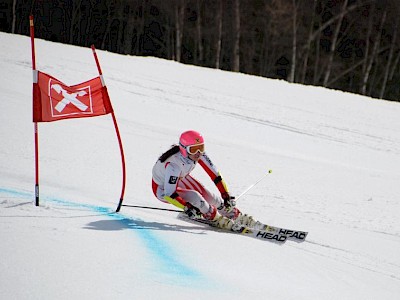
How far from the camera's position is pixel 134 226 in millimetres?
4801

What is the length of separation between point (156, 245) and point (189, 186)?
1474 mm

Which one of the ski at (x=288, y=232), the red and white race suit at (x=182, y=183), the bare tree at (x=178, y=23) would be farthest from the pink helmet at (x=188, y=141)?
the bare tree at (x=178, y=23)

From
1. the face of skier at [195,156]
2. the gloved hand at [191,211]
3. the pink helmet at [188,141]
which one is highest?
the pink helmet at [188,141]

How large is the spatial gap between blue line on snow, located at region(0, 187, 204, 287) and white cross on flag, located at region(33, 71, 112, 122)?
2.97 ft

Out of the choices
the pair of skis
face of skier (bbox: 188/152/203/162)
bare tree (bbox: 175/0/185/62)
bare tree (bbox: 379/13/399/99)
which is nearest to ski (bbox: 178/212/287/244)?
the pair of skis

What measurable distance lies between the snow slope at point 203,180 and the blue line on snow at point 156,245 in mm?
17

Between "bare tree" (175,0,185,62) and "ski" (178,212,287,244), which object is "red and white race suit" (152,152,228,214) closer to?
"ski" (178,212,287,244)

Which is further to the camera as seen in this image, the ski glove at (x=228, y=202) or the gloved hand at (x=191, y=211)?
the ski glove at (x=228, y=202)

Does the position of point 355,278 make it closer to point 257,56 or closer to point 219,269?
point 219,269

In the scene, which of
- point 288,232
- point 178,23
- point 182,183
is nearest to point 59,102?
point 182,183

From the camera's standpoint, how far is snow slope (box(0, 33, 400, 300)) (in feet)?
11.7

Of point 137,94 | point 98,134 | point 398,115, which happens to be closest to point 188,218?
point 98,134

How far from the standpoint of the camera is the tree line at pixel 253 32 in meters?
23.0

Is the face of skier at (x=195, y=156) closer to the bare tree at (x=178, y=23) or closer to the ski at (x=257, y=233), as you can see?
the ski at (x=257, y=233)
